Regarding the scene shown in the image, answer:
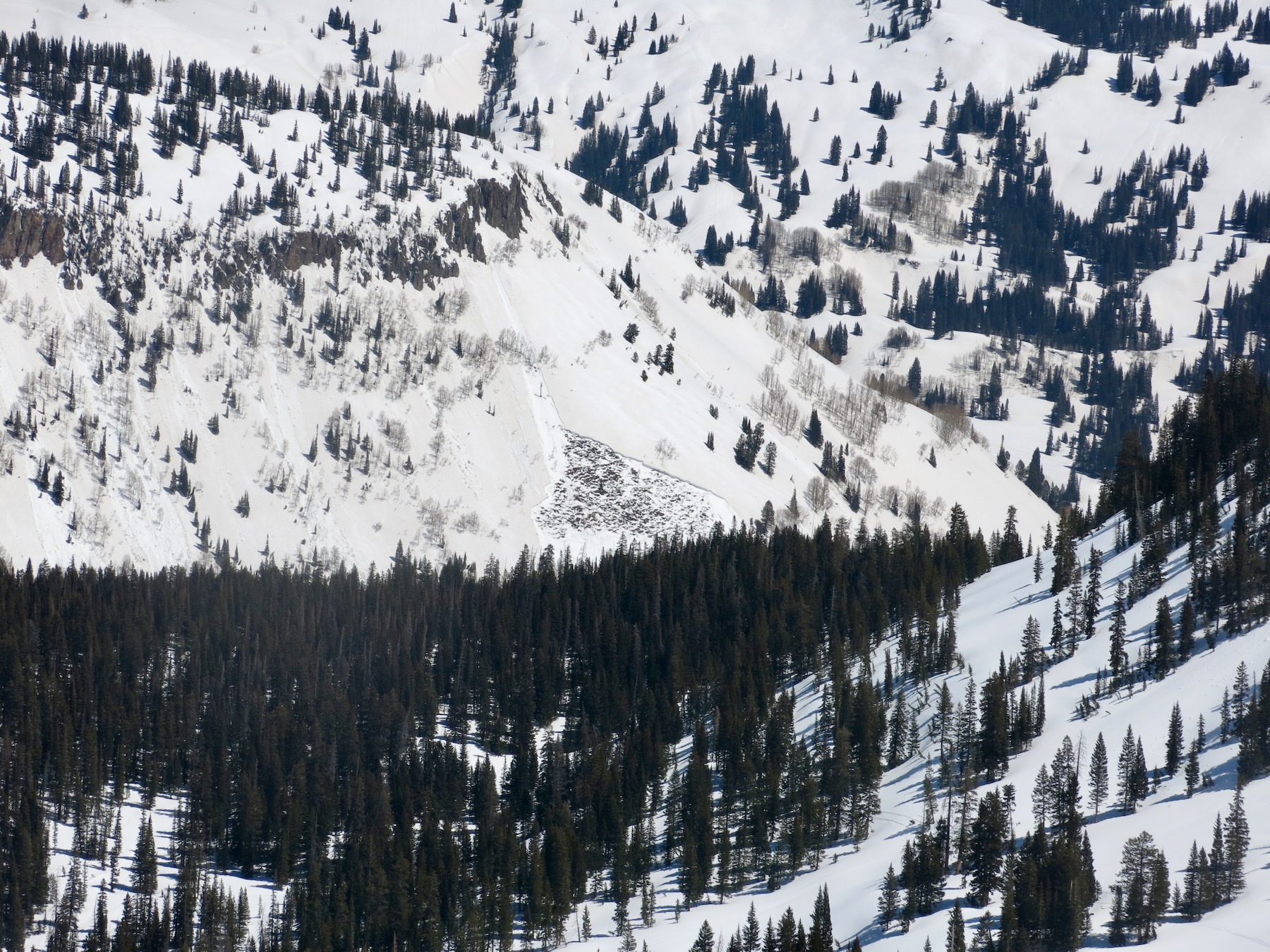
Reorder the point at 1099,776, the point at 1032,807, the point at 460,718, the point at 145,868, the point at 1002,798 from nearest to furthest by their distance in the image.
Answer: the point at 1099,776 < the point at 1032,807 < the point at 1002,798 < the point at 145,868 < the point at 460,718

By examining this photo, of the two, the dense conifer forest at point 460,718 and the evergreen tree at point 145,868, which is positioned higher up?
the dense conifer forest at point 460,718

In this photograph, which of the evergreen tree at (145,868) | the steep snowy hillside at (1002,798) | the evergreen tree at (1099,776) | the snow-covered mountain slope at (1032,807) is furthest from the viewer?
the evergreen tree at (145,868)

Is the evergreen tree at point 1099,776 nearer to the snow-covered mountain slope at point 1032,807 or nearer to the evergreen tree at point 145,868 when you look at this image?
the snow-covered mountain slope at point 1032,807

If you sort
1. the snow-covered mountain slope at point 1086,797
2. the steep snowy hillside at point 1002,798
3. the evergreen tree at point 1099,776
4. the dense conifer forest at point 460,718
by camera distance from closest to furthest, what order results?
the steep snowy hillside at point 1002,798
the snow-covered mountain slope at point 1086,797
the evergreen tree at point 1099,776
the dense conifer forest at point 460,718

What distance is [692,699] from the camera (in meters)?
153

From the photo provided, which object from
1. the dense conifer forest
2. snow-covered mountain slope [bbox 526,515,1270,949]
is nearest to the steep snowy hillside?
snow-covered mountain slope [bbox 526,515,1270,949]

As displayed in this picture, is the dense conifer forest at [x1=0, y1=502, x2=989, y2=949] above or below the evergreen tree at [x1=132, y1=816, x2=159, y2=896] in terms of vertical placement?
above

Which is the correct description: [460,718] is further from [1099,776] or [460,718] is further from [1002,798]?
[1099,776]

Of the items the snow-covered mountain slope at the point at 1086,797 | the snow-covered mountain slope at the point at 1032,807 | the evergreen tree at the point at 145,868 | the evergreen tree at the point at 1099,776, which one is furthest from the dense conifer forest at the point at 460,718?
the evergreen tree at the point at 1099,776

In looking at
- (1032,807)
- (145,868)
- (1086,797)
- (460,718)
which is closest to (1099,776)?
(1086,797)

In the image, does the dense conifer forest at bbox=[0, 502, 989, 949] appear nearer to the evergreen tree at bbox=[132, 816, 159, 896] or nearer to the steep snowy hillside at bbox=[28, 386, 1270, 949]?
the steep snowy hillside at bbox=[28, 386, 1270, 949]

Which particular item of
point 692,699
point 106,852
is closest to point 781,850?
point 692,699

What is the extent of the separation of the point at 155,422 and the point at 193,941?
9844cm

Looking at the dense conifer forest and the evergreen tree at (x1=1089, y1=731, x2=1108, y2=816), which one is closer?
the evergreen tree at (x1=1089, y1=731, x2=1108, y2=816)
